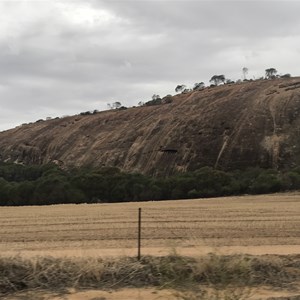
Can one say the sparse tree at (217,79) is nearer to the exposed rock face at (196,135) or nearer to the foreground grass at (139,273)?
the exposed rock face at (196,135)

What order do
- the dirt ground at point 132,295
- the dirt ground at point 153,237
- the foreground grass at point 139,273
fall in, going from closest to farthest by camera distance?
the dirt ground at point 132,295 → the foreground grass at point 139,273 → the dirt ground at point 153,237

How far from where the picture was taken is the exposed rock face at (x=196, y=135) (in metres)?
59.7

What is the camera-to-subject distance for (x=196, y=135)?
6500 cm

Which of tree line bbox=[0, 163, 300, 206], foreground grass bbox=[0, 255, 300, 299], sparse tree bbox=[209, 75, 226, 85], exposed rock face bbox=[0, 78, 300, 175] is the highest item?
sparse tree bbox=[209, 75, 226, 85]

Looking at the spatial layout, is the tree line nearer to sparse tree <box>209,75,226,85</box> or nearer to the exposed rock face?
the exposed rock face

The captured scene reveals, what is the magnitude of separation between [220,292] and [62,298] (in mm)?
2590

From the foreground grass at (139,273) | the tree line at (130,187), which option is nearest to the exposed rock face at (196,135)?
the tree line at (130,187)

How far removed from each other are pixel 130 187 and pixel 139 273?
35.3 metres

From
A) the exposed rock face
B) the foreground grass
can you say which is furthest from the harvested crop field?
the exposed rock face

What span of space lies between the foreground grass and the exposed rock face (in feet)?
155

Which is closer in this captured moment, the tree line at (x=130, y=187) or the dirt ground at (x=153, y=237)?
the dirt ground at (x=153, y=237)

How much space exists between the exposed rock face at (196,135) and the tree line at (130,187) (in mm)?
Result: 11056

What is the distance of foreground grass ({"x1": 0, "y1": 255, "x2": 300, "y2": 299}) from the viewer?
903 centimetres

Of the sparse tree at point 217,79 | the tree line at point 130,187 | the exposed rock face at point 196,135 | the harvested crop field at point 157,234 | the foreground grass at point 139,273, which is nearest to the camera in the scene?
the foreground grass at point 139,273
